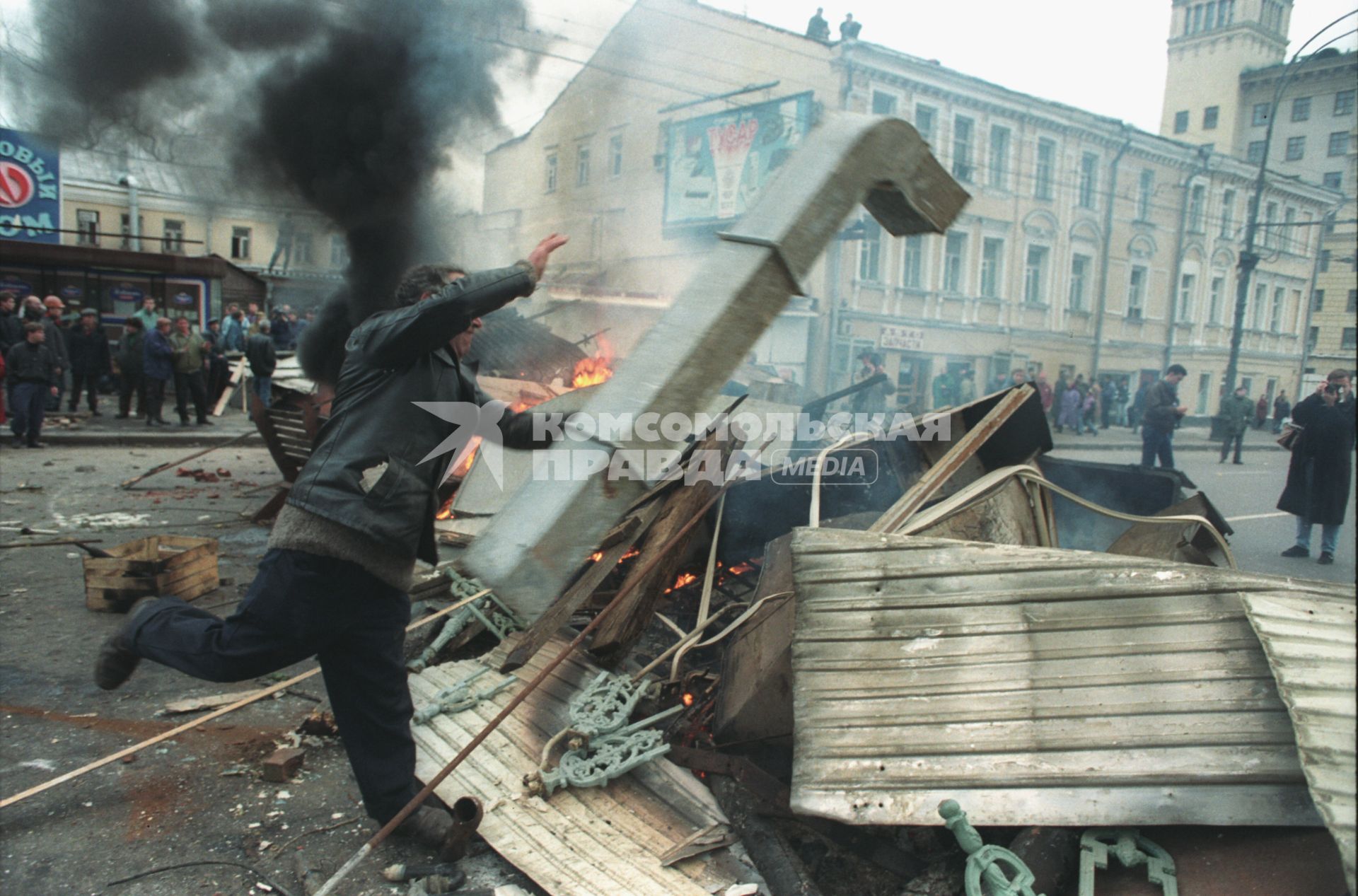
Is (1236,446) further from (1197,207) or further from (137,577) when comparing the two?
(137,577)

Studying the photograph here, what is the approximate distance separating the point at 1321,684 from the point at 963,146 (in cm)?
2667

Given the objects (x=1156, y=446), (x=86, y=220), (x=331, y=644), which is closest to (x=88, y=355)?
(x=331, y=644)

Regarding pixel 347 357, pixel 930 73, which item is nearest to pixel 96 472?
pixel 347 357

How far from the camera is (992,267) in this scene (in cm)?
2736

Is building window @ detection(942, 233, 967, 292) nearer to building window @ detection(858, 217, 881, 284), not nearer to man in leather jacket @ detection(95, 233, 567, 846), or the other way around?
building window @ detection(858, 217, 881, 284)

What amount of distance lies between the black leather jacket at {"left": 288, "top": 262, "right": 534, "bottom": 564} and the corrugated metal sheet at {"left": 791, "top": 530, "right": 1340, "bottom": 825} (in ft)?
4.28

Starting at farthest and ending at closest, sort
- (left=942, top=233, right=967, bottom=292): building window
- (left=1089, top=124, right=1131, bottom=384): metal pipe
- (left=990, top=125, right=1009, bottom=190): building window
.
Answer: (left=1089, top=124, right=1131, bottom=384): metal pipe
(left=942, top=233, right=967, bottom=292): building window
(left=990, top=125, right=1009, bottom=190): building window

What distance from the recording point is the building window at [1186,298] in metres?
32.5

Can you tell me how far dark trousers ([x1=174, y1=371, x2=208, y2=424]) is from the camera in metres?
13.0

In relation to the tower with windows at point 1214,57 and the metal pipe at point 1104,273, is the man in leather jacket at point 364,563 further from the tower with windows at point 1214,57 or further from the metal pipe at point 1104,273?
the metal pipe at point 1104,273

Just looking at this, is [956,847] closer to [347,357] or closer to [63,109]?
Answer: [347,357]

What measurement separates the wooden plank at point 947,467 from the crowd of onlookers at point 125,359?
10.7 m

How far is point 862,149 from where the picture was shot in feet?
7.62

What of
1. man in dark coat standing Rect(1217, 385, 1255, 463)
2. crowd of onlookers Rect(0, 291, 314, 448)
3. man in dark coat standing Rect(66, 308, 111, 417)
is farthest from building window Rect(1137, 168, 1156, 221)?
man in dark coat standing Rect(66, 308, 111, 417)
